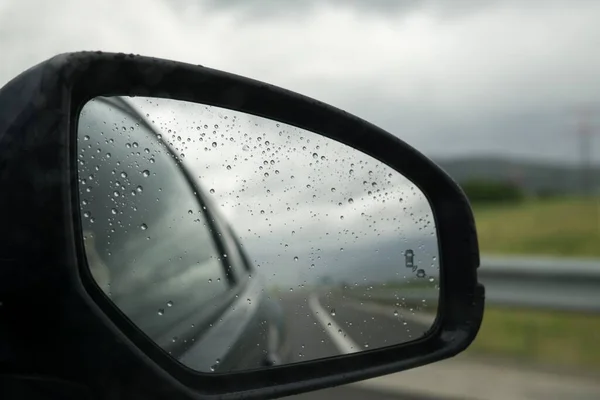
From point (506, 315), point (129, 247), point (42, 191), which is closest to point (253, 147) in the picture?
point (129, 247)

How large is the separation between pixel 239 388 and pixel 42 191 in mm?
618

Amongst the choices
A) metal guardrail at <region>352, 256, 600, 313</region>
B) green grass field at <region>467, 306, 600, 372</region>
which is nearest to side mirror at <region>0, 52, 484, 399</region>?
metal guardrail at <region>352, 256, 600, 313</region>

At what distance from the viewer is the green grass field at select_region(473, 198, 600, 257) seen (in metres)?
9.05

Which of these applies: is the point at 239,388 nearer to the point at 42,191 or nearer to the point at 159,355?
the point at 159,355

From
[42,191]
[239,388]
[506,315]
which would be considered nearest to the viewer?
[42,191]

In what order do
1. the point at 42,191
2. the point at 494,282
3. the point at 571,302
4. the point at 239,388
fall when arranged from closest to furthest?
the point at 42,191
the point at 239,388
the point at 571,302
the point at 494,282

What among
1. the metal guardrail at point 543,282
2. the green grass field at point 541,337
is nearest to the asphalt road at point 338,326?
the metal guardrail at point 543,282

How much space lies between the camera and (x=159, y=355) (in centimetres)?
138

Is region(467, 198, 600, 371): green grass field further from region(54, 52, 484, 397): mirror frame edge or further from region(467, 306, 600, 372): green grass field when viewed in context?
region(54, 52, 484, 397): mirror frame edge

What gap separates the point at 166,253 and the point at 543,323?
18.8 ft

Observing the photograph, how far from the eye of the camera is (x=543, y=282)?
6176 millimetres

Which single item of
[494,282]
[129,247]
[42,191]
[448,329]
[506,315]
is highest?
[42,191]

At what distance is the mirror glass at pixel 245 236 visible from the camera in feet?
4.86

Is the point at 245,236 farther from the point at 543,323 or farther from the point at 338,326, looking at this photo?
the point at 543,323
